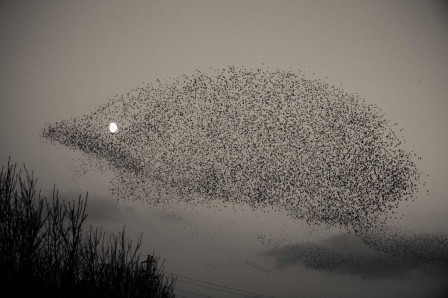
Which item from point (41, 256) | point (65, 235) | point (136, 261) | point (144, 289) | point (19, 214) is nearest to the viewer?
point (19, 214)

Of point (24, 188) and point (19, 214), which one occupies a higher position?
point (24, 188)

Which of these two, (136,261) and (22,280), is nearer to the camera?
(22,280)

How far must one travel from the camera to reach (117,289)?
1523 cm

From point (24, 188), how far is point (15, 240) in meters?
1.91

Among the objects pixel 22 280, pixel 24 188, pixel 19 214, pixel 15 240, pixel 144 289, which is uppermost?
pixel 24 188

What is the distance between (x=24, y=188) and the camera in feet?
38.3

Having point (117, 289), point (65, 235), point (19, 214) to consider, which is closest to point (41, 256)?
point (65, 235)

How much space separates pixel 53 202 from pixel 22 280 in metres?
2.80

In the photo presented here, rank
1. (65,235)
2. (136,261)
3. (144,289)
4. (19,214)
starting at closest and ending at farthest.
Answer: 1. (19,214)
2. (65,235)
3. (136,261)
4. (144,289)

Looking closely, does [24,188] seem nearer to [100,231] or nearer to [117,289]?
[100,231]

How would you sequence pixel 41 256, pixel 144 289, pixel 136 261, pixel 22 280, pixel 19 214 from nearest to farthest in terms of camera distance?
1. pixel 22 280
2. pixel 19 214
3. pixel 41 256
4. pixel 136 261
5. pixel 144 289

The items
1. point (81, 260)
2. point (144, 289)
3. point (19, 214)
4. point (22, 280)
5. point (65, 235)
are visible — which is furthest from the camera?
point (144, 289)

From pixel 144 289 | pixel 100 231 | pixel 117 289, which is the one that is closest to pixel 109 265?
pixel 117 289

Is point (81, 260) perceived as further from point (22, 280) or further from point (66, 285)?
point (22, 280)
